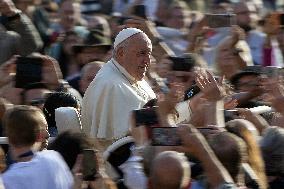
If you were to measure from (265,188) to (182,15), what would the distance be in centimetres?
756

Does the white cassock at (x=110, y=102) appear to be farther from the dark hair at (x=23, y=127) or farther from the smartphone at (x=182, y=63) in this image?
the dark hair at (x=23, y=127)

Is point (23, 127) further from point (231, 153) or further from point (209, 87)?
point (209, 87)

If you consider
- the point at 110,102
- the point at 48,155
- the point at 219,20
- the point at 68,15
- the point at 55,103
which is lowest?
the point at 68,15

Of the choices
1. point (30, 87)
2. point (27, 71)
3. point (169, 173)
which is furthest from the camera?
point (27, 71)

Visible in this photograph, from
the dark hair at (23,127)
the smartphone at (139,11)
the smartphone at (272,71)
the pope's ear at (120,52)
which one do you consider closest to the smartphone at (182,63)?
the pope's ear at (120,52)

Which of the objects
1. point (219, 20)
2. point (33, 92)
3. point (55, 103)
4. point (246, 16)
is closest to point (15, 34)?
point (219, 20)

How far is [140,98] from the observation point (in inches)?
389

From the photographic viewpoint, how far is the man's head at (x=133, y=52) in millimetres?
10102

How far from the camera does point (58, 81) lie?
10891 millimetres

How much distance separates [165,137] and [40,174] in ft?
2.43

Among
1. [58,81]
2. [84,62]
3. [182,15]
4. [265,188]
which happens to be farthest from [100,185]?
[182,15]

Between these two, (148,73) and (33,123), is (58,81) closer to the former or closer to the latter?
(148,73)

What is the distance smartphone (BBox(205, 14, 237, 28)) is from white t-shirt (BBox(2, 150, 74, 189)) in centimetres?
570

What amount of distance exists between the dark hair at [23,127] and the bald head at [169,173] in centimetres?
84
